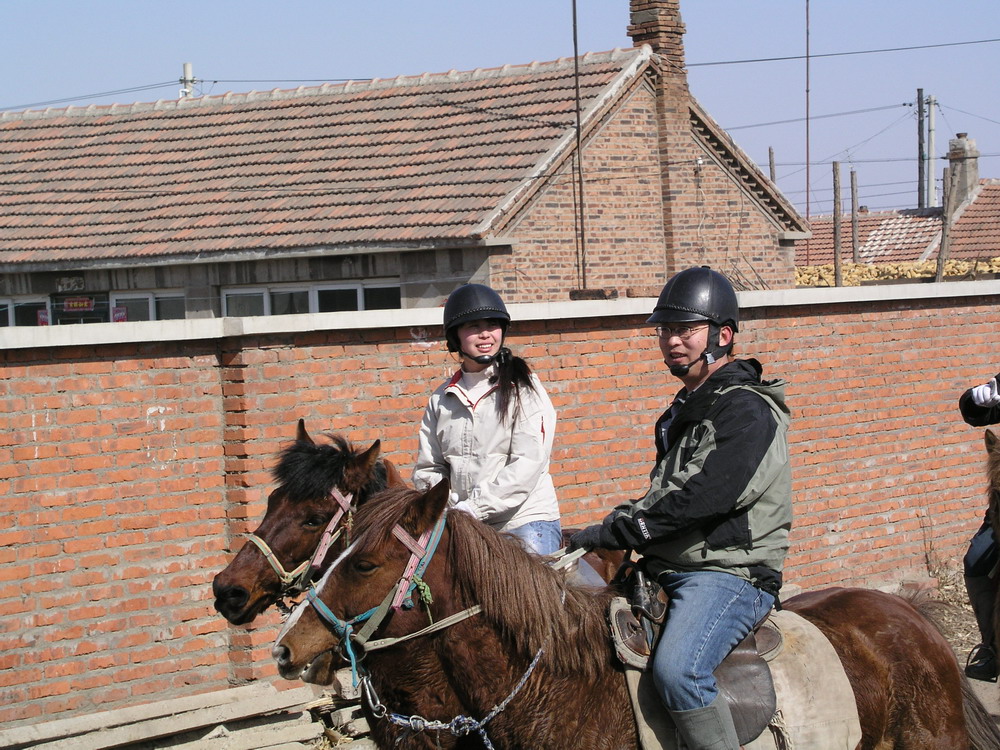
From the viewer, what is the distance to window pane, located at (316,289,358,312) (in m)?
17.4

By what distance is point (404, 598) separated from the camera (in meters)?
3.68

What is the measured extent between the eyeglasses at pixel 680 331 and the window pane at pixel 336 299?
13386mm

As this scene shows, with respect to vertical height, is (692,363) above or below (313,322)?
below

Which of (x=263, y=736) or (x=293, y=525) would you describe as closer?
(x=293, y=525)

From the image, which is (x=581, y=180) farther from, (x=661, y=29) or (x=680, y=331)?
(x=680, y=331)

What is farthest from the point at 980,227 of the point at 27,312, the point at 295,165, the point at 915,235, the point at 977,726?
the point at 977,726

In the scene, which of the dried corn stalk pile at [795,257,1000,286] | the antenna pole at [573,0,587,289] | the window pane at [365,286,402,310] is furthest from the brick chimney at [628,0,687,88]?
the dried corn stalk pile at [795,257,1000,286]

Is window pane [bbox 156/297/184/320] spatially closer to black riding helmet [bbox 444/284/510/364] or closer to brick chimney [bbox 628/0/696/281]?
brick chimney [bbox 628/0/696/281]

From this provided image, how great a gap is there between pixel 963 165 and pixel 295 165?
2934 cm

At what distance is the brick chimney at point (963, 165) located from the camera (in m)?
40.7

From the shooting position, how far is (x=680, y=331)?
166 inches

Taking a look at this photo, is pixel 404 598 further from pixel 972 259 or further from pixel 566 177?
pixel 972 259

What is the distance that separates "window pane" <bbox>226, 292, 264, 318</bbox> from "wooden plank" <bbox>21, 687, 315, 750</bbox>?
1138 cm

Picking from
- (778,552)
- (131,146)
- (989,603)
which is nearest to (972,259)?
(131,146)
